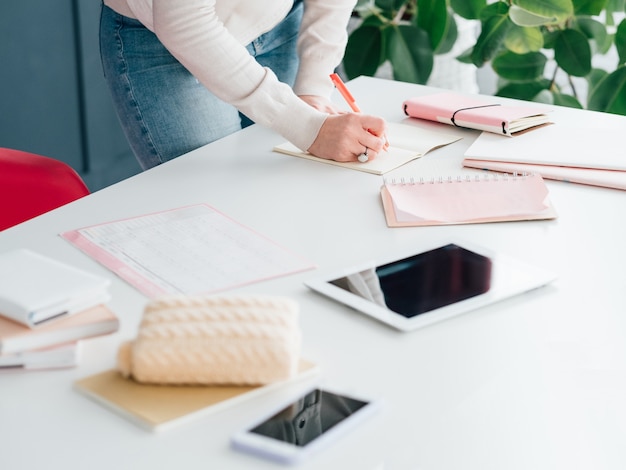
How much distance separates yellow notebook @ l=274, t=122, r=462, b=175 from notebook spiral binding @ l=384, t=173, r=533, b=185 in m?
0.05

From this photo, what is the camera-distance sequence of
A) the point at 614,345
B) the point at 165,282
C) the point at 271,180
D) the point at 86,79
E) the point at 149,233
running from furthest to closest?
1. the point at 86,79
2. the point at 271,180
3. the point at 149,233
4. the point at 165,282
5. the point at 614,345

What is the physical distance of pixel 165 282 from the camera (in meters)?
1.01

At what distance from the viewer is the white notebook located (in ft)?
2.74

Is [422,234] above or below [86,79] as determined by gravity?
above

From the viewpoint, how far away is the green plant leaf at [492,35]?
252 cm

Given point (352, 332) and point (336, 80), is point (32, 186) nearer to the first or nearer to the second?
point (336, 80)

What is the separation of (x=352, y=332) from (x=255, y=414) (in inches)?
7.1

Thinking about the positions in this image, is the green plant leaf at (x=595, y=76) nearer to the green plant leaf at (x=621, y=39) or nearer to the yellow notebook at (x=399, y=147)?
the green plant leaf at (x=621, y=39)

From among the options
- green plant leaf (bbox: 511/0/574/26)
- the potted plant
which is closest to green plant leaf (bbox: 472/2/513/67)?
the potted plant

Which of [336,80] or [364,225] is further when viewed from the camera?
[336,80]

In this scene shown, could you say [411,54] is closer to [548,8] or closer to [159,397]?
[548,8]

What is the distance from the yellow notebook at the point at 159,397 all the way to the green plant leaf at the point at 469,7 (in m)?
2.02

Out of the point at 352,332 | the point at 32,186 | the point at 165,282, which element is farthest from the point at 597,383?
the point at 32,186

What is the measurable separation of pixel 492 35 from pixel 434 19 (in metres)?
0.25
